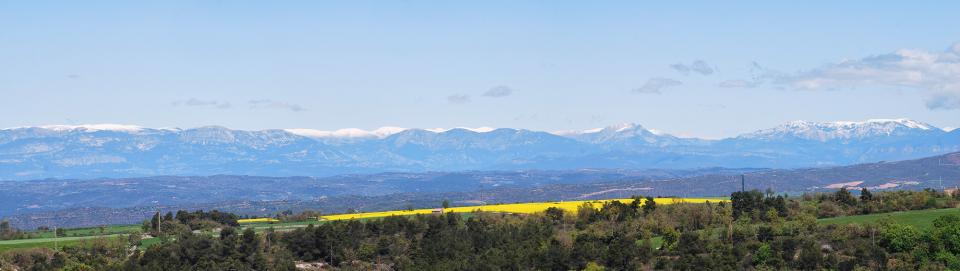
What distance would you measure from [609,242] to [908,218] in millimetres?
32074

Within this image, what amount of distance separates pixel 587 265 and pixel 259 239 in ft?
149

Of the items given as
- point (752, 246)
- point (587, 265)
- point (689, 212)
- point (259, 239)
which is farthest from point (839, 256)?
point (259, 239)

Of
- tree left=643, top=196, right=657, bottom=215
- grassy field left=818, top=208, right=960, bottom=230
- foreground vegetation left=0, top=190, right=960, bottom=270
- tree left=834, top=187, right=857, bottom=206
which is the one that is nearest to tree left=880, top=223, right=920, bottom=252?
foreground vegetation left=0, top=190, right=960, bottom=270

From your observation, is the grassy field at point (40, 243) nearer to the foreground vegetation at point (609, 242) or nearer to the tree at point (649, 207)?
the foreground vegetation at point (609, 242)

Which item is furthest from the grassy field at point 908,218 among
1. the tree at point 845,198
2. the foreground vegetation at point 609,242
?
the tree at point 845,198

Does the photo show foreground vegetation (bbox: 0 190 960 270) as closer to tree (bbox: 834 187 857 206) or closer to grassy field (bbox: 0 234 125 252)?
tree (bbox: 834 187 857 206)

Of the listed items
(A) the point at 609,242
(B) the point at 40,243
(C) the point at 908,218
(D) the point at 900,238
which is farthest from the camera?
(B) the point at 40,243

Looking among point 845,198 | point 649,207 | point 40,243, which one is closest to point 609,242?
point 649,207

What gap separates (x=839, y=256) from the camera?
12425 centimetres

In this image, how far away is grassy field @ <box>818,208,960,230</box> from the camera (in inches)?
5236

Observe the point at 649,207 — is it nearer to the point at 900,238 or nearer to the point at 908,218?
the point at 908,218

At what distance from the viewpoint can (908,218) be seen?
138 metres

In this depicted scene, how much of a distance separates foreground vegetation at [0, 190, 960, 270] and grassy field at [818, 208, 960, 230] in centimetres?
28

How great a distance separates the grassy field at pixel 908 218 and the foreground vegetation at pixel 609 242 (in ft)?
0.93
